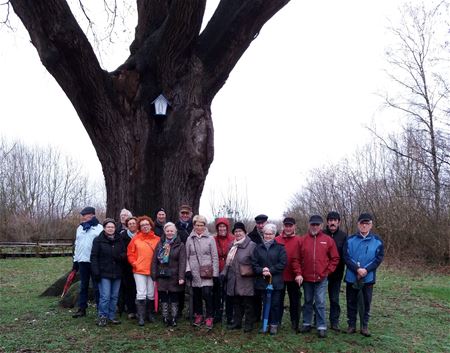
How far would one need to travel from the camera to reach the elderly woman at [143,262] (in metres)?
7.48

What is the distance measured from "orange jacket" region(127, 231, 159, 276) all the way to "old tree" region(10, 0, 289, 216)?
3.50 feet

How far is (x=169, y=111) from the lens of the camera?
8.81 m

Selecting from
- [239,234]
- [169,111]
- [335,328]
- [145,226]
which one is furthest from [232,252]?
[169,111]

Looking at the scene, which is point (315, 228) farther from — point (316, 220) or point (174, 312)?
point (174, 312)

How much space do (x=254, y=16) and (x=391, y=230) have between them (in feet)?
53.3

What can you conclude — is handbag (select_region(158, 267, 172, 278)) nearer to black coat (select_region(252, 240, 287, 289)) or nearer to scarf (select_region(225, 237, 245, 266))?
scarf (select_region(225, 237, 245, 266))

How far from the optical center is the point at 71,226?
39500 millimetres

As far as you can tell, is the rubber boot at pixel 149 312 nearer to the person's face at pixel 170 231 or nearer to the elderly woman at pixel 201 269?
the elderly woman at pixel 201 269

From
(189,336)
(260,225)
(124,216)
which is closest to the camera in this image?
(189,336)

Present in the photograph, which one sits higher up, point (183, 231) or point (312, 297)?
point (183, 231)

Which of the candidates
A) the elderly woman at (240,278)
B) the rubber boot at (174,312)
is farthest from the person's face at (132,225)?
the elderly woman at (240,278)

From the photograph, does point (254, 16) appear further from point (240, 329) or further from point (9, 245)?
point (9, 245)

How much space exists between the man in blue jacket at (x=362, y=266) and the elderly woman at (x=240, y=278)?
1.48 metres

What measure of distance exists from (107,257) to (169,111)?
295 centimetres
